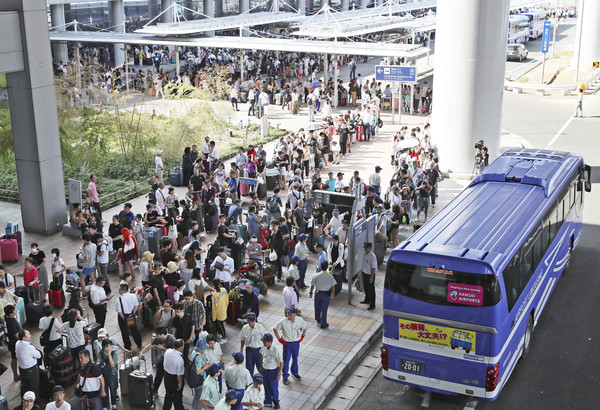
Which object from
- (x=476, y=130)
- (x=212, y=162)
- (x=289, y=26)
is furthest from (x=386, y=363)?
(x=289, y=26)

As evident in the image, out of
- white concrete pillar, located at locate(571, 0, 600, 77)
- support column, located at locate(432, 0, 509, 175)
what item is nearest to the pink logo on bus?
support column, located at locate(432, 0, 509, 175)

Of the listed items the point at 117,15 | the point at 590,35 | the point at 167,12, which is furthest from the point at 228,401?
the point at 590,35

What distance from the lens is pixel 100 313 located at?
46.3 feet

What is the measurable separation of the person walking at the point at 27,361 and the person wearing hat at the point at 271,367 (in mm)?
3729

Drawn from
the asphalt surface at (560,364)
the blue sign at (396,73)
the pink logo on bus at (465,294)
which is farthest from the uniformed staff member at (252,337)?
the blue sign at (396,73)

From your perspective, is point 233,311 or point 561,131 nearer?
point 233,311

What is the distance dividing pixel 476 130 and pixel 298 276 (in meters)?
13.1

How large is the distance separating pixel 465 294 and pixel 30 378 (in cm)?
718

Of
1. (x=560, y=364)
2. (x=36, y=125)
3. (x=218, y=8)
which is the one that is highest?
(x=218, y=8)

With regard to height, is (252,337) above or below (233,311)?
above

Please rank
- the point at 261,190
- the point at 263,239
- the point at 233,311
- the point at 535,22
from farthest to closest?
the point at 535,22 → the point at 261,190 → the point at 263,239 → the point at 233,311

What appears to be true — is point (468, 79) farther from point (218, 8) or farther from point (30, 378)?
point (218, 8)

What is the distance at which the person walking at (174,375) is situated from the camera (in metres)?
11.3

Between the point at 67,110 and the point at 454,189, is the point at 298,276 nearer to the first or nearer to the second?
the point at 454,189
